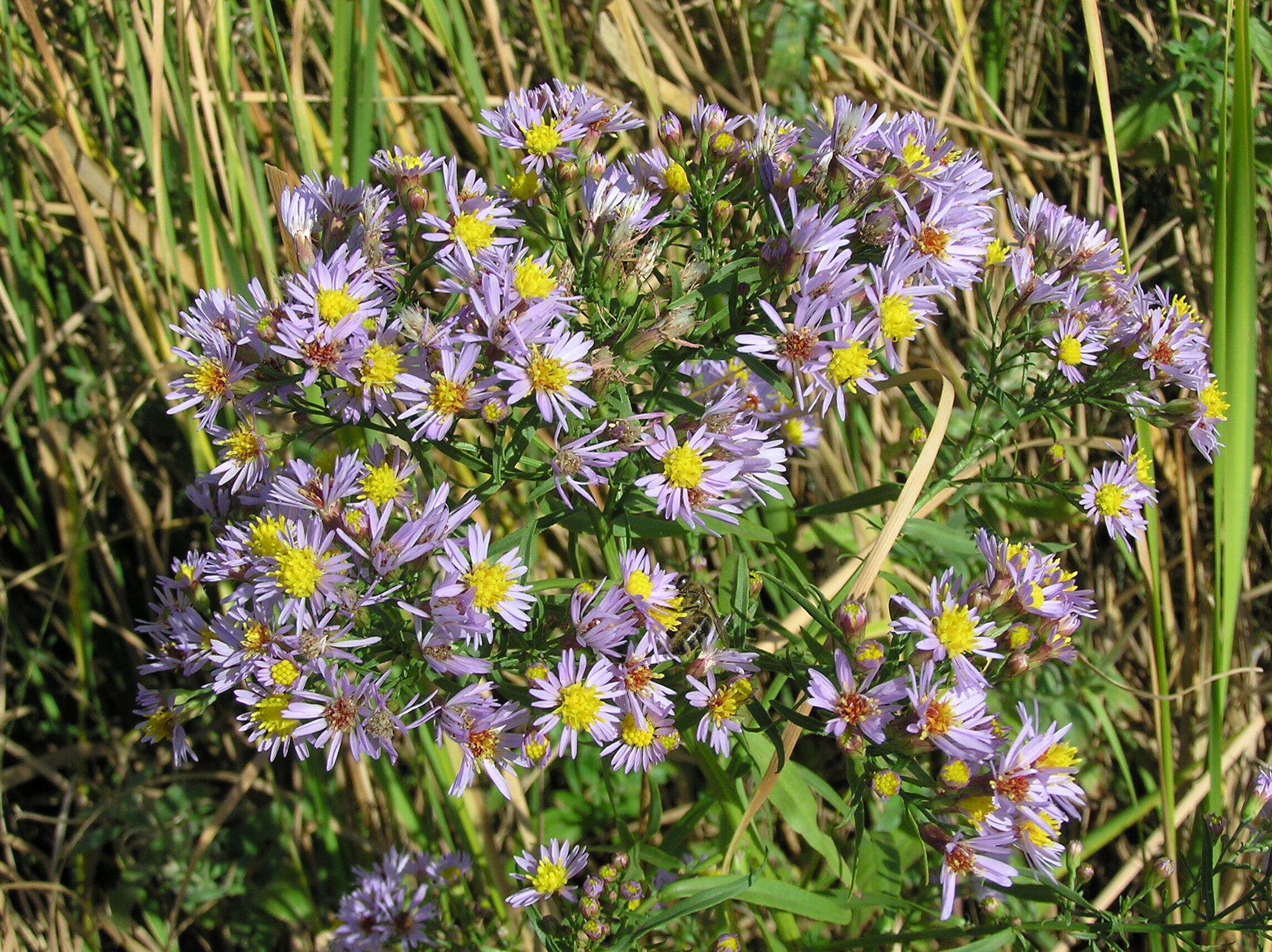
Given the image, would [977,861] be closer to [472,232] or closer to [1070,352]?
[1070,352]

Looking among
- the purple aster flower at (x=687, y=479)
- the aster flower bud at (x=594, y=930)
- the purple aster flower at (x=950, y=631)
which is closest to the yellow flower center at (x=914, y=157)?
the purple aster flower at (x=687, y=479)

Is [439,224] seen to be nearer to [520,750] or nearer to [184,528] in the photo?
[520,750]

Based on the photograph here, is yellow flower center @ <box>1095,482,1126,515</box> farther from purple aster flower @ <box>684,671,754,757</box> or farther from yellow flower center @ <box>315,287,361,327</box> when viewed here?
yellow flower center @ <box>315,287,361,327</box>

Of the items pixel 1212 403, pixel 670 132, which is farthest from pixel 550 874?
pixel 1212 403

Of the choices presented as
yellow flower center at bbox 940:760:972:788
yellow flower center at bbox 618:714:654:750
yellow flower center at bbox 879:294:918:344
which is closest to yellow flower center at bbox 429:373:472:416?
yellow flower center at bbox 618:714:654:750

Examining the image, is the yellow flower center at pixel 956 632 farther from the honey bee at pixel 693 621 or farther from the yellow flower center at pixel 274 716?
the yellow flower center at pixel 274 716
